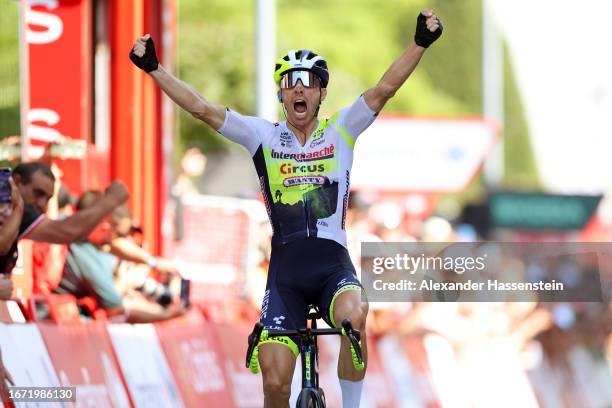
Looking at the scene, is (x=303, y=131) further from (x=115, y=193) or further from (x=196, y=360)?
(x=196, y=360)

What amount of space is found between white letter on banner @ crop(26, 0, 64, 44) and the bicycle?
6.09 m

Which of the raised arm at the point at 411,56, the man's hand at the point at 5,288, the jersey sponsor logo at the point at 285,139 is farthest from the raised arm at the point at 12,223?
the raised arm at the point at 411,56

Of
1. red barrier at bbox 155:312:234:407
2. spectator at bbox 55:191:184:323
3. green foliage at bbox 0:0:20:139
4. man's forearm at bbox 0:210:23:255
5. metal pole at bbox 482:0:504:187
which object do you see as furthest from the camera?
metal pole at bbox 482:0:504:187

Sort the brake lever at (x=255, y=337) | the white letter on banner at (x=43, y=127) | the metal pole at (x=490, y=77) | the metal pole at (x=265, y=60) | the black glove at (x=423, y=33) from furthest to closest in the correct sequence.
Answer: the metal pole at (x=490, y=77), the metal pole at (x=265, y=60), the white letter on banner at (x=43, y=127), the black glove at (x=423, y=33), the brake lever at (x=255, y=337)

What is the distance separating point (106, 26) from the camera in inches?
754

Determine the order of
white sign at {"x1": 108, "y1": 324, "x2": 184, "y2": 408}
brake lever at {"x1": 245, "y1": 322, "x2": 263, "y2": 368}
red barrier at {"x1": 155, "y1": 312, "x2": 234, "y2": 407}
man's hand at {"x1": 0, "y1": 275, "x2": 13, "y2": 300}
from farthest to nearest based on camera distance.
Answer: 1. red barrier at {"x1": 155, "y1": 312, "x2": 234, "y2": 407}
2. white sign at {"x1": 108, "y1": 324, "x2": 184, "y2": 408}
3. man's hand at {"x1": 0, "y1": 275, "x2": 13, "y2": 300}
4. brake lever at {"x1": 245, "y1": 322, "x2": 263, "y2": 368}

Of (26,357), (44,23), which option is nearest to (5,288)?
(26,357)

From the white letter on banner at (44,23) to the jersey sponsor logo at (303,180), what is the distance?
5.52 m

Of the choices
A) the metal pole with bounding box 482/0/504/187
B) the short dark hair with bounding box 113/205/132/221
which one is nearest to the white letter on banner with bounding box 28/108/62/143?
the short dark hair with bounding box 113/205/132/221

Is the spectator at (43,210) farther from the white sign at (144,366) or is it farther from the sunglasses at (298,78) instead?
the sunglasses at (298,78)

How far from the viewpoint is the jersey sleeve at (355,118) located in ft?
34.2

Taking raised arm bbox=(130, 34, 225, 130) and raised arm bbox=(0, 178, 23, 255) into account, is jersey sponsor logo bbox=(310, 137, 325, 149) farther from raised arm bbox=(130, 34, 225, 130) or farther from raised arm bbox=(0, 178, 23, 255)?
raised arm bbox=(0, 178, 23, 255)

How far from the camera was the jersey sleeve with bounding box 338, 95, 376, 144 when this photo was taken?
34.2 feet

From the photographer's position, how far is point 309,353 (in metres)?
9.98
